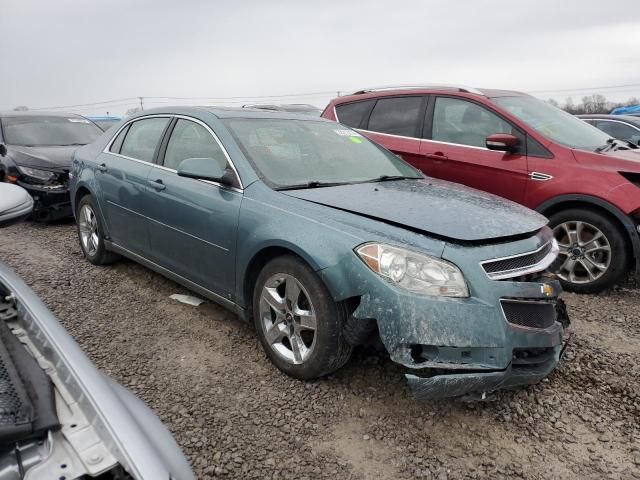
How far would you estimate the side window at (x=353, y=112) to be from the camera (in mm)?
5938

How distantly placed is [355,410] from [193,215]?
1693 mm

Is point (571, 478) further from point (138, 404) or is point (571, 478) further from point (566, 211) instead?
point (566, 211)

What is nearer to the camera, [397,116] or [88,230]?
[88,230]

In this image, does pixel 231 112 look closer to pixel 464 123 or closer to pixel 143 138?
pixel 143 138

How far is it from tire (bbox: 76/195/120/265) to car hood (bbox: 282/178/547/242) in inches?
100

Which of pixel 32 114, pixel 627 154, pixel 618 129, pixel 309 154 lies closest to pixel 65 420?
pixel 309 154

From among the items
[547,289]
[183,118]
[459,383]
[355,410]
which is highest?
[183,118]

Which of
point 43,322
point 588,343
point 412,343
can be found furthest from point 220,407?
point 588,343

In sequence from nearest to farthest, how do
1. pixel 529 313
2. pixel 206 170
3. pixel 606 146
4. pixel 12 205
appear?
pixel 12 205, pixel 529 313, pixel 206 170, pixel 606 146

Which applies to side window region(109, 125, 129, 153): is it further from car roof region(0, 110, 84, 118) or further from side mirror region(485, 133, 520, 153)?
car roof region(0, 110, 84, 118)

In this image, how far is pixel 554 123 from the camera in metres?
5.10

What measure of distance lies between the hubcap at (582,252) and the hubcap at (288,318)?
267cm

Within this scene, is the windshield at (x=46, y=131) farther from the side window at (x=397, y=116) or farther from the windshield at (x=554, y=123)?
the windshield at (x=554, y=123)

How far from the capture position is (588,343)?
348cm
